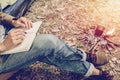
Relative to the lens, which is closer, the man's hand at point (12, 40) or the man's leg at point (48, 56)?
the man's hand at point (12, 40)

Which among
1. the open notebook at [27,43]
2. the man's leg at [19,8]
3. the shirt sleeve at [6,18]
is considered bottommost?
the man's leg at [19,8]

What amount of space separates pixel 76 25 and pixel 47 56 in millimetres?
2382

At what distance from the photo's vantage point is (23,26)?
4.34m

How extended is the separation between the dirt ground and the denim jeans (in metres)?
0.90

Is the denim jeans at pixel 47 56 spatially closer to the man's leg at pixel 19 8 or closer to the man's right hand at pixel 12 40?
the man's right hand at pixel 12 40

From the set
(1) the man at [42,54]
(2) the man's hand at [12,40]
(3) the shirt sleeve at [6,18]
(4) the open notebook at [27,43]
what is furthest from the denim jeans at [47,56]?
(3) the shirt sleeve at [6,18]

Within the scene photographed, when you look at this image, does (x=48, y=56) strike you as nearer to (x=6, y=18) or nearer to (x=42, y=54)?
(x=42, y=54)

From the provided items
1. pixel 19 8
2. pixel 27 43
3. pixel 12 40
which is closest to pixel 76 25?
pixel 19 8

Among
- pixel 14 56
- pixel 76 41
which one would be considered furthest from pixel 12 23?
pixel 76 41

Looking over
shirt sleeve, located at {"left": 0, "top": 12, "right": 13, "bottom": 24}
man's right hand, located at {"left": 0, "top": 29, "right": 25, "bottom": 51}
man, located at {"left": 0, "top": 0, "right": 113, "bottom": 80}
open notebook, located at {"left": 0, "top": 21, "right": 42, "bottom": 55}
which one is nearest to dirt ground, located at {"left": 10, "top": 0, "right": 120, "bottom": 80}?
man, located at {"left": 0, "top": 0, "right": 113, "bottom": 80}

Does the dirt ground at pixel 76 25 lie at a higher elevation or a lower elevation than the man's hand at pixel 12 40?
lower

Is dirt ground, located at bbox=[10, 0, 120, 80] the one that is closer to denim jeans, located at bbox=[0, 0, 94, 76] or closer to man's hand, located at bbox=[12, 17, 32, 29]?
denim jeans, located at bbox=[0, 0, 94, 76]

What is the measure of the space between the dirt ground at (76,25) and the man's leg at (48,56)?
2.93 ft

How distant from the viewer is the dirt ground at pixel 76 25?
17.7ft
